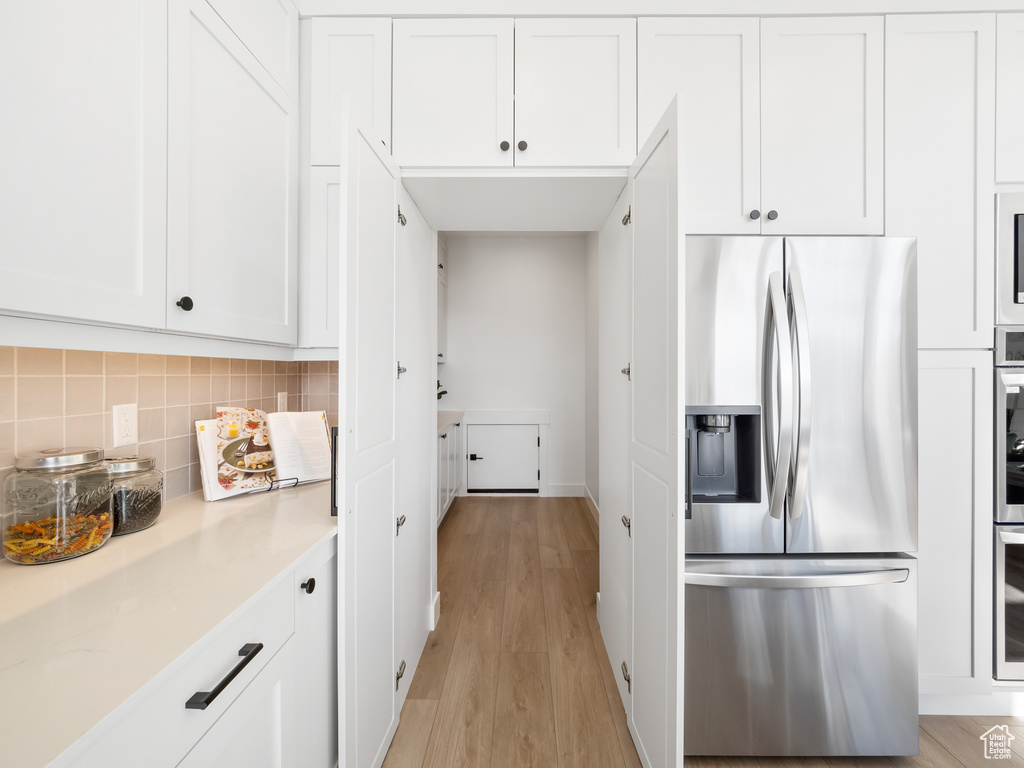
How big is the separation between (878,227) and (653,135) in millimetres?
944

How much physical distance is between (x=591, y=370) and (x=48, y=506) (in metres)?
3.50

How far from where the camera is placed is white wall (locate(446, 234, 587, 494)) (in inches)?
168

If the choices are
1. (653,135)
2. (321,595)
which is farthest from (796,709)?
(653,135)

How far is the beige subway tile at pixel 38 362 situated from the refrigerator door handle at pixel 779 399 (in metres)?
1.96

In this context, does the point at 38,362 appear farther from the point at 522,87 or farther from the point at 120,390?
the point at 522,87

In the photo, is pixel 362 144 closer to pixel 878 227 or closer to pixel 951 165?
pixel 878 227

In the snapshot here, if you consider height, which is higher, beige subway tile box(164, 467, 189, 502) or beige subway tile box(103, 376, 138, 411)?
beige subway tile box(103, 376, 138, 411)

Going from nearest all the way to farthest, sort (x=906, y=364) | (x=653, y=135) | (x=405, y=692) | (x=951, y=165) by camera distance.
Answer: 1. (x=653, y=135)
2. (x=906, y=364)
3. (x=951, y=165)
4. (x=405, y=692)

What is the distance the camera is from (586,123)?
4.84 ft

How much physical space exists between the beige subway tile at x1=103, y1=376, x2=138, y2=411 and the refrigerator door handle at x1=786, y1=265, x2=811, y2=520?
6.57ft

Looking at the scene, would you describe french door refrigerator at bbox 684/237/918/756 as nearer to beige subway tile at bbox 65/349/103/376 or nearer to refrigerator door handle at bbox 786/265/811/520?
refrigerator door handle at bbox 786/265/811/520

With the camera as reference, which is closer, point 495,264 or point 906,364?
point 906,364

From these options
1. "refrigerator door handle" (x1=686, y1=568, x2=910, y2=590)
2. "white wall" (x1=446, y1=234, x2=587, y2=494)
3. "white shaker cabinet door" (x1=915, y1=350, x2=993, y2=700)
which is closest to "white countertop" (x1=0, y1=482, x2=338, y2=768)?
"refrigerator door handle" (x1=686, y1=568, x2=910, y2=590)

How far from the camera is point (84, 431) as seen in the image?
1.10 meters
